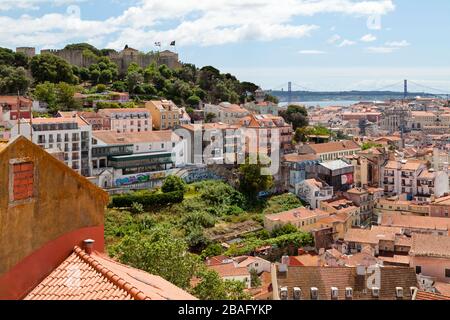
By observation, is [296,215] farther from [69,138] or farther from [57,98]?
[57,98]

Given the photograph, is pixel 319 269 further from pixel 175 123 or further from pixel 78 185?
pixel 175 123

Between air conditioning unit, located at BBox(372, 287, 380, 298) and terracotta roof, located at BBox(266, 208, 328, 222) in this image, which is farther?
terracotta roof, located at BBox(266, 208, 328, 222)

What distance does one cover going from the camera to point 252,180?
2961cm

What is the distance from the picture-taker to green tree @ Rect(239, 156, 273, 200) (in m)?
29.6

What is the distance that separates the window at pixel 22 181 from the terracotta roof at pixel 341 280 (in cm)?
1053

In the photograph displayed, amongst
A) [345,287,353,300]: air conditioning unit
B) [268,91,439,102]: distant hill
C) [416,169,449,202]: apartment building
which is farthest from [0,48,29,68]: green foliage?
[268,91,439,102]: distant hill

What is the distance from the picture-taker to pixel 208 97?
46438 millimetres

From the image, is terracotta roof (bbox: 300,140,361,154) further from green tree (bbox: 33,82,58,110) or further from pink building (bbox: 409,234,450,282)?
pink building (bbox: 409,234,450,282)

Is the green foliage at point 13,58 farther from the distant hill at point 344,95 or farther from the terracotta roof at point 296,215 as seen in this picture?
the distant hill at point 344,95

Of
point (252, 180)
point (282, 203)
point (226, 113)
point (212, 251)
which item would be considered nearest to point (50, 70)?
point (226, 113)

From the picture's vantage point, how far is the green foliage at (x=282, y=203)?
29500mm

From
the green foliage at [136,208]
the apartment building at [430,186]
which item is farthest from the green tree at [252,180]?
the apartment building at [430,186]

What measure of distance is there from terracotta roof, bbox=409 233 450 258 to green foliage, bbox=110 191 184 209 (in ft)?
35.5
